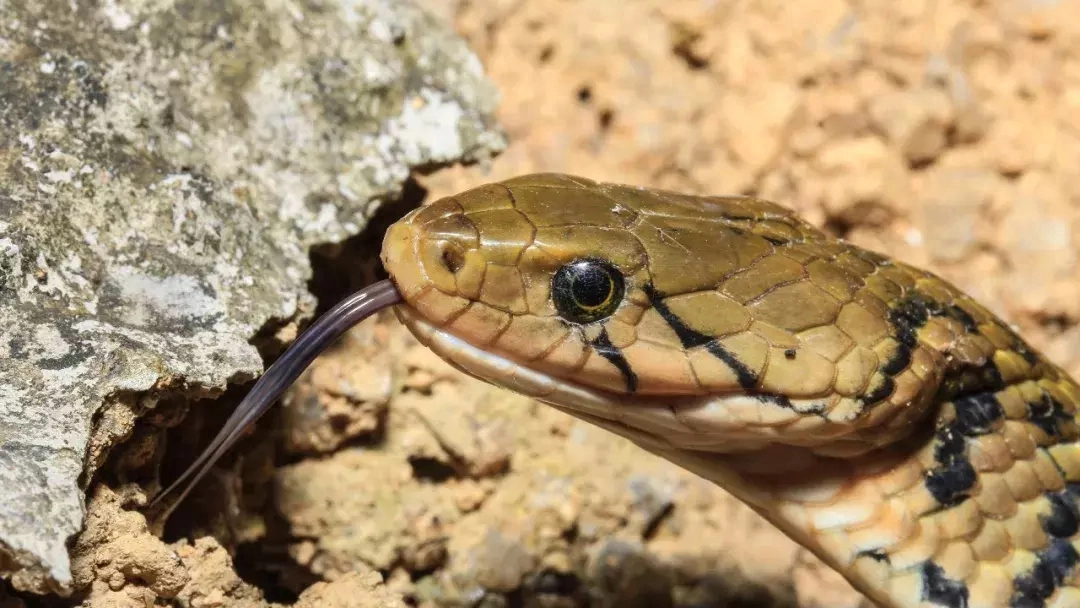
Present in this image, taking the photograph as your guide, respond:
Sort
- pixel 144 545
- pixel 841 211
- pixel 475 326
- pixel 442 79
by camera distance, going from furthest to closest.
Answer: pixel 841 211, pixel 442 79, pixel 475 326, pixel 144 545

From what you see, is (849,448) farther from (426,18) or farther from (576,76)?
(576,76)

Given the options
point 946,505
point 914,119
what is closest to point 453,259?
point 946,505

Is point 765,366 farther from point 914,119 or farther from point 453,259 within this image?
point 914,119

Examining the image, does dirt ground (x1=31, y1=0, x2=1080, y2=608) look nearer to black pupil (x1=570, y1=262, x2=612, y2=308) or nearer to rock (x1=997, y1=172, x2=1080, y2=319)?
rock (x1=997, y1=172, x2=1080, y2=319)

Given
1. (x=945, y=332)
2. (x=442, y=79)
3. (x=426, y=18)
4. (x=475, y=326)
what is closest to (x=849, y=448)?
(x=945, y=332)

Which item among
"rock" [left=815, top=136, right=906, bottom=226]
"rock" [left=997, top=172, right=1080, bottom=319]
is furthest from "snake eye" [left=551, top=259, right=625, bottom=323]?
"rock" [left=997, top=172, right=1080, bottom=319]

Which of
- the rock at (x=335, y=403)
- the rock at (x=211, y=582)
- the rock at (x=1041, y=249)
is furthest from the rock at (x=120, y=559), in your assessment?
the rock at (x=1041, y=249)

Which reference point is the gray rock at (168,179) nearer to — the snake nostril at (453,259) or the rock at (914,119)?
the snake nostril at (453,259)
